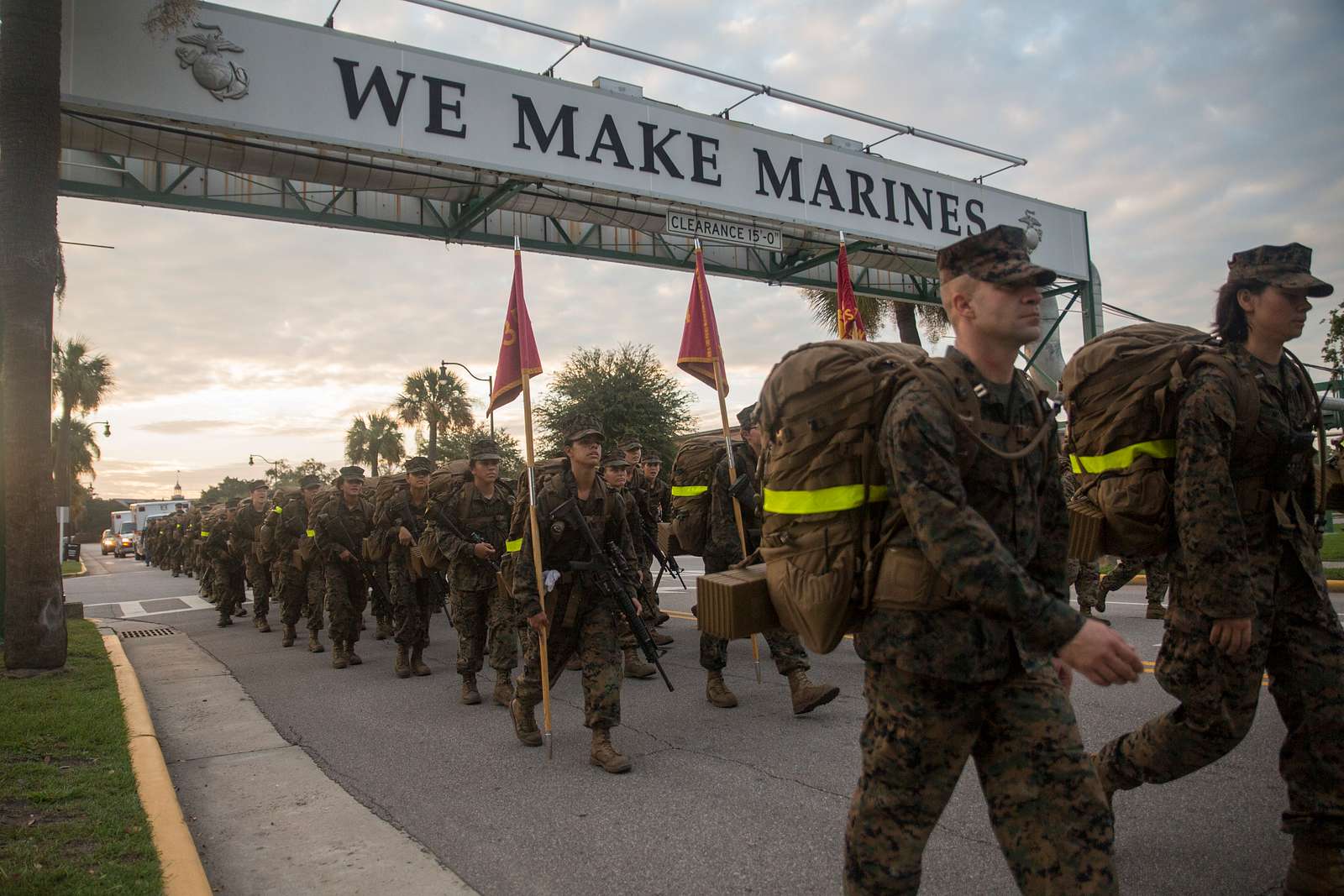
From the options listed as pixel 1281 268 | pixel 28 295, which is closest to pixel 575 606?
pixel 1281 268

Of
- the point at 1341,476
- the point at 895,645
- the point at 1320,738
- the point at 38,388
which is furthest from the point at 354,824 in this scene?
the point at 38,388

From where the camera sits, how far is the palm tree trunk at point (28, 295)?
7.91 m

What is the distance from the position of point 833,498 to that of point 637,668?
239 inches

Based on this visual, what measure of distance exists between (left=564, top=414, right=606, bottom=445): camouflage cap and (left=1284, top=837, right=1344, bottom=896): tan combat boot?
3.88 meters

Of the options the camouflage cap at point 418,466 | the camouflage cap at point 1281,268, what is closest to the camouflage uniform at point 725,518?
the camouflage cap at point 418,466

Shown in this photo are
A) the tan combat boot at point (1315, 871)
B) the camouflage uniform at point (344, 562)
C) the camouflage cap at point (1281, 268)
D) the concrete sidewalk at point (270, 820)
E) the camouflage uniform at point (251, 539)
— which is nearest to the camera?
the tan combat boot at point (1315, 871)

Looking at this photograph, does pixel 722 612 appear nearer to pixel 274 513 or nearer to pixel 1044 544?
pixel 1044 544

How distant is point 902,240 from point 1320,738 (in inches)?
499

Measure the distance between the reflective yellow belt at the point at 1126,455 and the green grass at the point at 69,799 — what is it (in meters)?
3.82

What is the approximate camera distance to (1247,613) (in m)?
3.08

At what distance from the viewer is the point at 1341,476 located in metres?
4.01

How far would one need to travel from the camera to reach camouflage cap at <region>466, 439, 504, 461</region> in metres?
8.76

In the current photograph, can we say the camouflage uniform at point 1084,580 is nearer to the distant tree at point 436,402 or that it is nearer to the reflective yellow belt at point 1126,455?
the reflective yellow belt at point 1126,455

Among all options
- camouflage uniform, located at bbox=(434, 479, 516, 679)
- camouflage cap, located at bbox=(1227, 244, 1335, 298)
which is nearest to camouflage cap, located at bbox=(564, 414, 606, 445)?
camouflage uniform, located at bbox=(434, 479, 516, 679)
